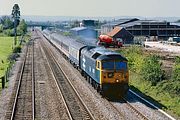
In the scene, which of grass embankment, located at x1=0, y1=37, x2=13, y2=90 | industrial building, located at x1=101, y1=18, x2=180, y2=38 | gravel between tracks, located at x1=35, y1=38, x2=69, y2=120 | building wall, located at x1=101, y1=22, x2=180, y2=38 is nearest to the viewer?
gravel between tracks, located at x1=35, y1=38, x2=69, y2=120

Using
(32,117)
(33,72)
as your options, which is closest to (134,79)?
(33,72)

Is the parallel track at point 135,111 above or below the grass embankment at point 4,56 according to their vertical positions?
above

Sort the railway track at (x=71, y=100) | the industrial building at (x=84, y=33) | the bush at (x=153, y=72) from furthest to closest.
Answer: the industrial building at (x=84, y=33) → the bush at (x=153, y=72) → the railway track at (x=71, y=100)

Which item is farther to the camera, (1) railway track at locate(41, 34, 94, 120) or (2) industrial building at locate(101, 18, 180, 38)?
(2) industrial building at locate(101, 18, 180, 38)

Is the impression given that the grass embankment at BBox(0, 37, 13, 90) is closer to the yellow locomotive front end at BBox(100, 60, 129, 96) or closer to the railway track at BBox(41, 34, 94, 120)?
the railway track at BBox(41, 34, 94, 120)

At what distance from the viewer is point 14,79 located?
3944 centimetres

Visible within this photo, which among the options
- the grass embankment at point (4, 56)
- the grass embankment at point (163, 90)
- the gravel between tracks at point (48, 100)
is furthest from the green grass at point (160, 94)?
the grass embankment at point (4, 56)

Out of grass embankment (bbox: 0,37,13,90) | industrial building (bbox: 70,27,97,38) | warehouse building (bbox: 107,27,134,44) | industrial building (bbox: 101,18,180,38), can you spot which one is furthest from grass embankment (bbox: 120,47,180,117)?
industrial building (bbox: 70,27,97,38)

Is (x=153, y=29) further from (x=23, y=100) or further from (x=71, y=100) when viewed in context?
(x=23, y=100)

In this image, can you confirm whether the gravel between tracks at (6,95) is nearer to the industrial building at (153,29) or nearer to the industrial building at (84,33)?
the industrial building at (153,29)

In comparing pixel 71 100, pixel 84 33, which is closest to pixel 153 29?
pixel 84 33

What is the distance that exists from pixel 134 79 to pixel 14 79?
11.5 meters

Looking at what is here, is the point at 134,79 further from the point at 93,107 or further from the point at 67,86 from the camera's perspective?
the point at 93,107

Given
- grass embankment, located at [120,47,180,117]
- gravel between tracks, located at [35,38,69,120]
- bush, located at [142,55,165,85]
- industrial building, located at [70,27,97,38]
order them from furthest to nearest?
industrial building, located at [70,27,97,38]
bush, located at [142,55,165,85]
grass embankment, located at [120,47,180,117]
gravel between tracks, located at [35,38,69,120]
